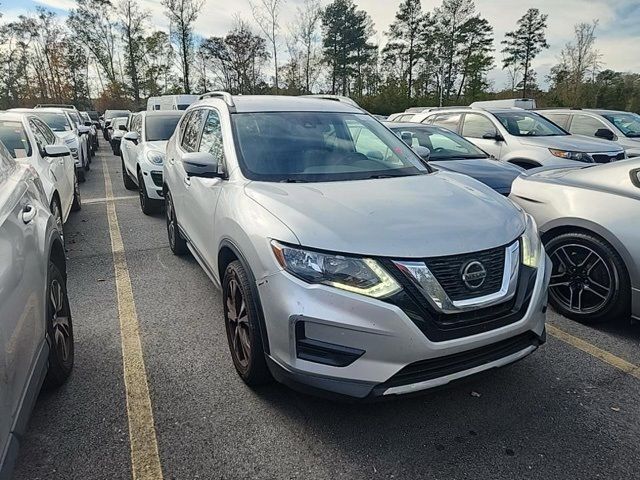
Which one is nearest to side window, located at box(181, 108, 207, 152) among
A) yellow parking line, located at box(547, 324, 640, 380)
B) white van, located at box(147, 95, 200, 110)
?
yellow parking line, located at box(547, 324, 640, 380)

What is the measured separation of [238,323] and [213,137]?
166 centimetres

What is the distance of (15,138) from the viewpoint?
17.8 ft

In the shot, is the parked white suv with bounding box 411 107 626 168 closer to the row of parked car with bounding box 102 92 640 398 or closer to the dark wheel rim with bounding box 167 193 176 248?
the row of parked car with bounding box 102 92 640 398

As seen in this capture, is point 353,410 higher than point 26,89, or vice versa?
point 26,89

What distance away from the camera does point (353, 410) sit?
2.53 meters

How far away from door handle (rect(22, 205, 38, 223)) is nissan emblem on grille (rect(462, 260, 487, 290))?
2.24 m

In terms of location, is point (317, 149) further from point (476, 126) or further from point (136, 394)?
point (476, 126)

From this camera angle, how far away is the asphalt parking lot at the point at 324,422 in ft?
6.98

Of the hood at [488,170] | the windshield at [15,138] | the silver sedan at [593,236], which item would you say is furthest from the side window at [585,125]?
the windshield at [15,138]

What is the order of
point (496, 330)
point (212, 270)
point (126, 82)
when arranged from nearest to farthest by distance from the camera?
1. point (496, 330)
2. point (212, 270)
3. point (126, 82)

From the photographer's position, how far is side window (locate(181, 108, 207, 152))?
410cm

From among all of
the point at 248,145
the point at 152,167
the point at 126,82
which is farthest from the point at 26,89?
the point at 248,145

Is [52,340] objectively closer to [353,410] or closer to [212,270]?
[212,270]

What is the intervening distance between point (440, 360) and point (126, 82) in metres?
52.3
